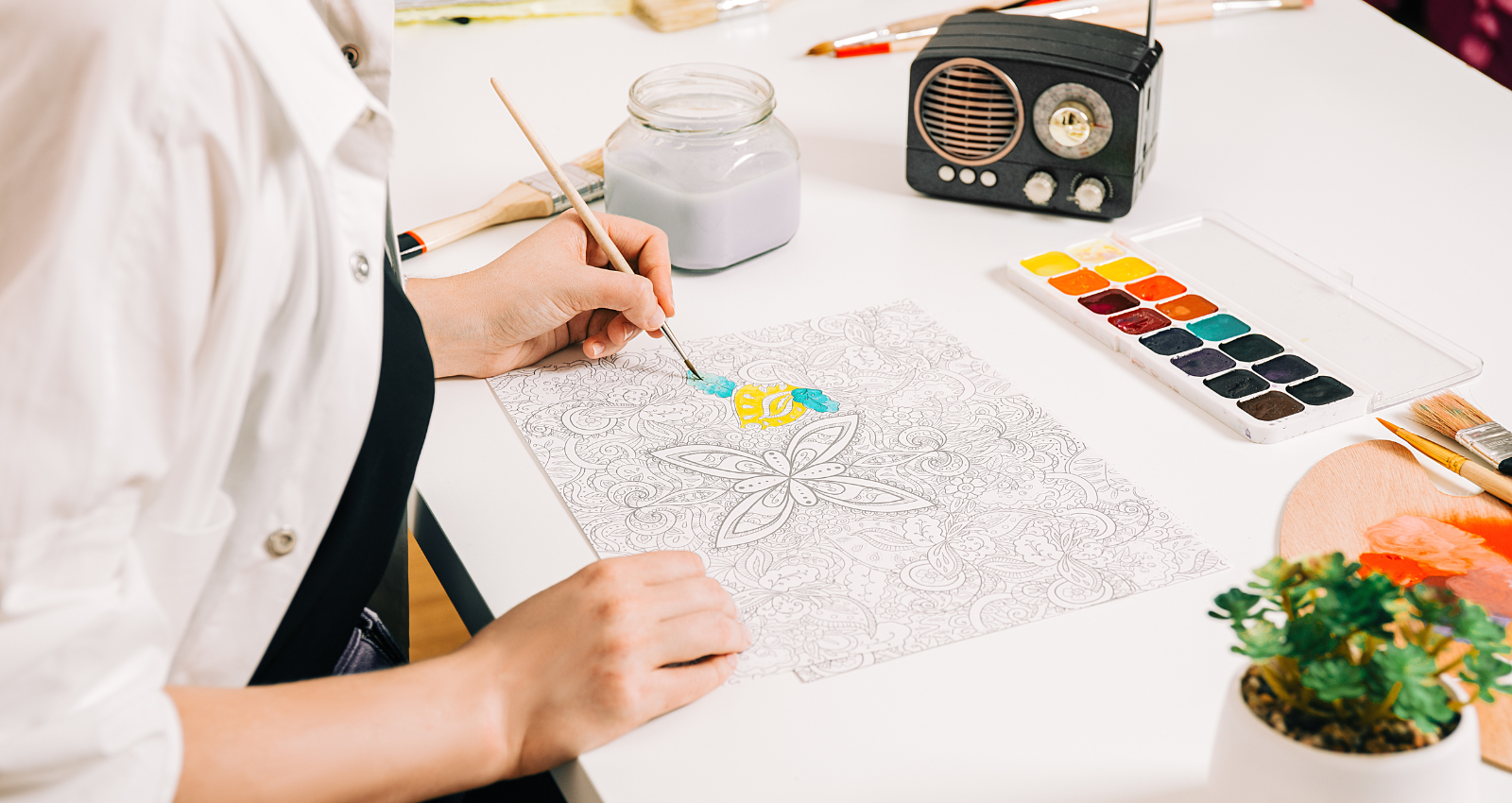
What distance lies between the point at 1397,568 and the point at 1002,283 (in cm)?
44

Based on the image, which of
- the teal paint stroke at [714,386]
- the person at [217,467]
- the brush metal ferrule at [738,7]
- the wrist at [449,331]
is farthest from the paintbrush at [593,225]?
the brush metal ferrule at [738,7]

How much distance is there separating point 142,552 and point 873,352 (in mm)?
588

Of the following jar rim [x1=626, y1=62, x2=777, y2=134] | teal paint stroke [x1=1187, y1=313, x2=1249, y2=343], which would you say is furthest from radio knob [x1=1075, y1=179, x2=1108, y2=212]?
jar rim [x1=626, y1=62, x2=777, y2=134]

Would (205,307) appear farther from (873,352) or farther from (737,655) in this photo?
(873,352)

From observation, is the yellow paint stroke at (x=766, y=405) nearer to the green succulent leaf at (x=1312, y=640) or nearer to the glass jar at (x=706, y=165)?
the glass jar at (x=706, y=165)

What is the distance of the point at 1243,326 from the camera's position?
1.00 m

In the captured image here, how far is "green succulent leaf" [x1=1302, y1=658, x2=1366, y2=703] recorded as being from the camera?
501 millimetres

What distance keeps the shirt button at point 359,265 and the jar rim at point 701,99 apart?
456 mm

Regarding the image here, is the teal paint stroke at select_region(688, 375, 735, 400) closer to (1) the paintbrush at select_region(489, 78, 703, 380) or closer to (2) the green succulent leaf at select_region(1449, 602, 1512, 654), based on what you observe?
(1) the paintbrush at select_region(489, 78, 703, 380)

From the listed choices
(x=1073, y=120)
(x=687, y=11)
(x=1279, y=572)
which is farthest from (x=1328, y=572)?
(x=687, y=11)

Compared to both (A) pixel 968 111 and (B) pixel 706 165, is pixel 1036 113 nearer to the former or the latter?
(A) pixel 968 111

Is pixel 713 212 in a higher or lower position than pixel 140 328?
lower

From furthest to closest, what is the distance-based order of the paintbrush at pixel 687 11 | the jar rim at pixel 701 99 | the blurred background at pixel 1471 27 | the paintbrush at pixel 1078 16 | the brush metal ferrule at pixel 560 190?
1. the blurred background at pixel 1471 27
2. the paintbrush at pixel 687 11
3. the paintbrush at pixel 1078 16
4. the brush metal ferrule at pixel 560 190
5. the jar rim at pixel 701 99

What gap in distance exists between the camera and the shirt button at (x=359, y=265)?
673 mm
